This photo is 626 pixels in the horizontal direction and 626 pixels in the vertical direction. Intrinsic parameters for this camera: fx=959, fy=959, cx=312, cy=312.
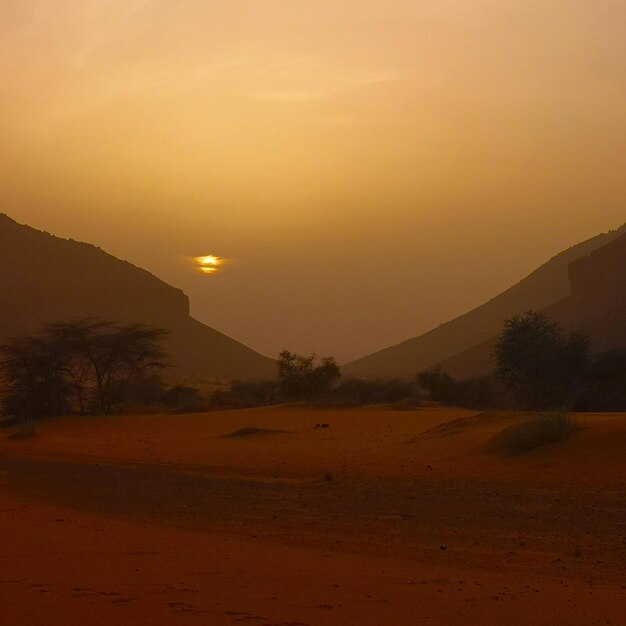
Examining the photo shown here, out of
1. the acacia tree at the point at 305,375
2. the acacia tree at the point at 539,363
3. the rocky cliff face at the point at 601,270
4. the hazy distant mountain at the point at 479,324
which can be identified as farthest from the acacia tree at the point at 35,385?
the hazy distant mountain at the point at 479,324

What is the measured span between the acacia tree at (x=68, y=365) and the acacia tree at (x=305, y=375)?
24.4ft

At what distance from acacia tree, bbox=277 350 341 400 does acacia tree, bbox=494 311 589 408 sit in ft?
43.0

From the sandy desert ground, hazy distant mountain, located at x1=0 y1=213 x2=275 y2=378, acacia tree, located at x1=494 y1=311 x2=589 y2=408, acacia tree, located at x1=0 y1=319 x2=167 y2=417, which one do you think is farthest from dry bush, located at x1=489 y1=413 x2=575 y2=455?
hazy distant mountain, located at x1=0 y1=213 x2=275 y2=378

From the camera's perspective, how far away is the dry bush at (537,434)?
22.6 metres

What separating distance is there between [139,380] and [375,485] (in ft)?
123

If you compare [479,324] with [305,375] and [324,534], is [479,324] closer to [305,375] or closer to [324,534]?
[305,375]

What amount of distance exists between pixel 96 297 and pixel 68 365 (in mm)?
100772

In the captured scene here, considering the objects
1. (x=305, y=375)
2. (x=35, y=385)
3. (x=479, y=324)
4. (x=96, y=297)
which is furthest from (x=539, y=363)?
(x=479, y=324)

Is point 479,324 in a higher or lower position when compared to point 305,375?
higher

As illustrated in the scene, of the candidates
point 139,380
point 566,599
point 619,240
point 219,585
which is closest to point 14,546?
point 219,585

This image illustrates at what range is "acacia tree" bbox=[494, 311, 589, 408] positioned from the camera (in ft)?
137

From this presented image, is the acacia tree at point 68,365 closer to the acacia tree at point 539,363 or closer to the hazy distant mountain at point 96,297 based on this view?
the acacia tree at point 539,363

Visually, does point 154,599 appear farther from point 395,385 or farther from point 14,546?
point 395,385

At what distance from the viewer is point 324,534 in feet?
43.5
